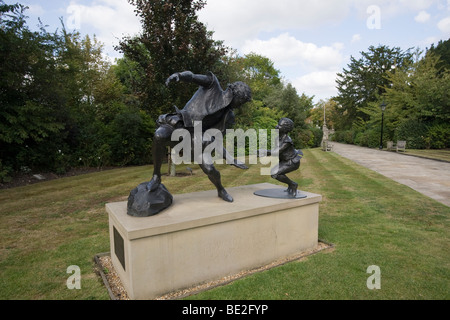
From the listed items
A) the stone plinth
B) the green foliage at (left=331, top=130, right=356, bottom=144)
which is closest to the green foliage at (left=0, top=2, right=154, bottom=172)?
the stone plinth

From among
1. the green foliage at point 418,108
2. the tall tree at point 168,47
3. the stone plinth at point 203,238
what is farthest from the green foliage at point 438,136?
the stone plinth at point 203,238

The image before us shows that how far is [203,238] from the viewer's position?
299 cm

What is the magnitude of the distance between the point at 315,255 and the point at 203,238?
1.70 metres

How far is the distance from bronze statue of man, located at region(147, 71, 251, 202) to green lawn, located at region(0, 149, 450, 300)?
51.1 inches

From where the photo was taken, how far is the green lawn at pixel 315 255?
290cm

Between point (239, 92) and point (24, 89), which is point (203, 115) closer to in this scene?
point (239, 92)

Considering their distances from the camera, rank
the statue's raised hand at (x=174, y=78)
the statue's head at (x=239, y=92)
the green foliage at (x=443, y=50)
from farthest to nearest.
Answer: the green foliage at (x=443, y=50) → the statue's head at (x=239, y=92) → the statue's raised hand at (x=174, y=78)

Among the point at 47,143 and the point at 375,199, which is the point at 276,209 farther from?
the point at 47,143

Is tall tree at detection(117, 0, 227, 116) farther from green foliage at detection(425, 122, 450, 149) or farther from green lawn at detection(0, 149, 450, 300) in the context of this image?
green foliage at detection(425, 122, 450, 149)

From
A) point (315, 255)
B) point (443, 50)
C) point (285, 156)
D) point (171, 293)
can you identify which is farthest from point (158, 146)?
point (443, 50)

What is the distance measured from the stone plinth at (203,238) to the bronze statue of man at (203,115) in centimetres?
48

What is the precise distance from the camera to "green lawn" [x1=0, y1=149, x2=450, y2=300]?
2.90 meters

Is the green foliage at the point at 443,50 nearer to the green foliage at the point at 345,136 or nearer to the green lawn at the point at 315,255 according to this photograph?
the green foliage at the point at 345,136
